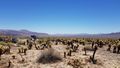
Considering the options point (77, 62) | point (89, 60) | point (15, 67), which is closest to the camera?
point (15, 67)

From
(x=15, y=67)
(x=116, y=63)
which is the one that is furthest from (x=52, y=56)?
(x=116, y=63)

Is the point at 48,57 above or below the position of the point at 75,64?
above

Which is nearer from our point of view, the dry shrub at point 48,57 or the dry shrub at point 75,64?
the dry shrub at point 75,64

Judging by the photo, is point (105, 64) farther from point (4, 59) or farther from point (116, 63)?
point (4, 59)

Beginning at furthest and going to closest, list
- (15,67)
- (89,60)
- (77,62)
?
1. (89,60)
2. (77,62)
3. (15,67)

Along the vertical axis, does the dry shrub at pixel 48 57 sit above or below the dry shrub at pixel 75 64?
above

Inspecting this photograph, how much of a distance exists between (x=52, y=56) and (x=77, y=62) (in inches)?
76.8

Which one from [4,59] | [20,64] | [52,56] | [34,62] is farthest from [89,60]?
[4,59]

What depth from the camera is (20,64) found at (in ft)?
44.1

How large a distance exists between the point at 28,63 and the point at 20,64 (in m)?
0.55

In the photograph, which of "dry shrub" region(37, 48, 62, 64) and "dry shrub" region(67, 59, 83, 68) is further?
"dry shrub" region(37, 48, 62, 64)

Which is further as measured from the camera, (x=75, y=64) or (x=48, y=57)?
(x=48, y=57)

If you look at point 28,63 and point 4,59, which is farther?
point 4,59

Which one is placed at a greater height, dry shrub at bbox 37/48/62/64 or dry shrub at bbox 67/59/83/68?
dry shrub at bbox 37/48/62/64
